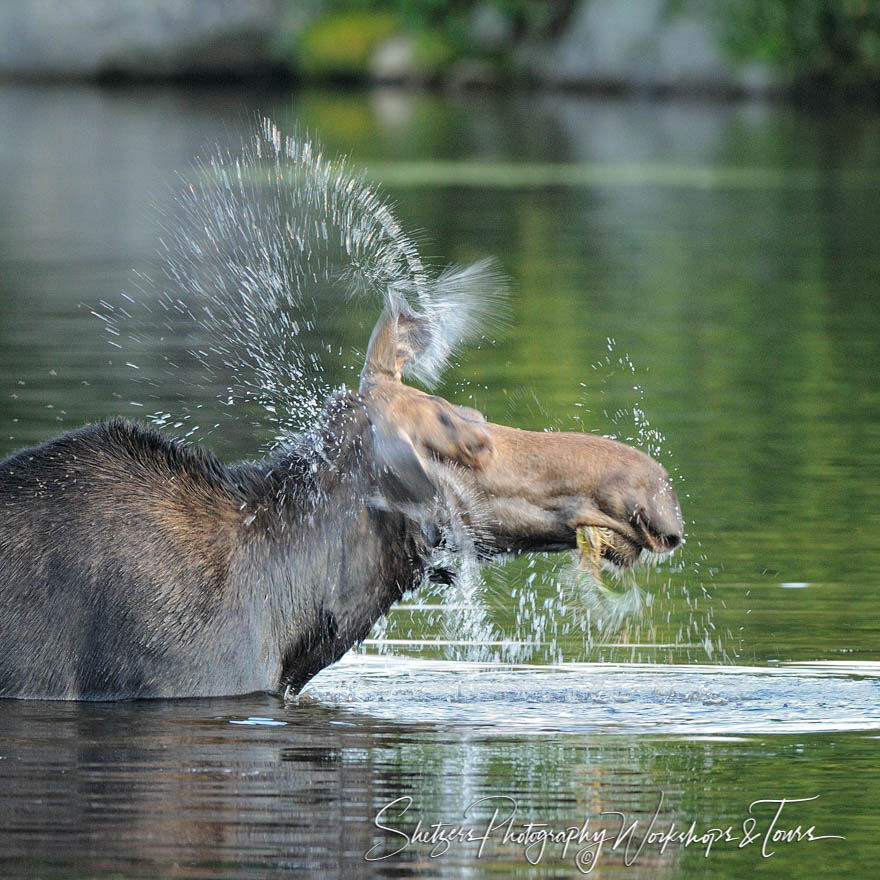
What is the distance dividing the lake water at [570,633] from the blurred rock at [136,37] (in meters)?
27.7

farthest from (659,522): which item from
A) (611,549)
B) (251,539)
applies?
(251,539)

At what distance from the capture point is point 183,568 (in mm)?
7211

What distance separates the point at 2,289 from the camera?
19.9m

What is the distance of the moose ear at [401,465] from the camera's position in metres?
6.92

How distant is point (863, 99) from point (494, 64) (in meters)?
9.51

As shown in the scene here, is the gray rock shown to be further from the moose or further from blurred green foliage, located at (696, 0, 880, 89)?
the moose

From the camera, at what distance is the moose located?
22.9 feet

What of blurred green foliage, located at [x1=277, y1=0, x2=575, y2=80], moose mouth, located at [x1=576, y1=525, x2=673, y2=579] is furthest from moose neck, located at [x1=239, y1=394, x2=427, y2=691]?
blurred green foliage, located at [x1=277, y1=0, x2=575, y2=80]

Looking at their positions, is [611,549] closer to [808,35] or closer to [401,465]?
[401,465]

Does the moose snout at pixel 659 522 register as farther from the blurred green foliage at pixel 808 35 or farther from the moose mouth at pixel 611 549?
the blurred green foliage at pixel 808 35

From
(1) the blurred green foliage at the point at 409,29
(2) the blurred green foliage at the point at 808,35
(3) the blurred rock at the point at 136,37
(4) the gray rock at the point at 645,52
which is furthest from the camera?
(1) the blurred green foliage at the point at 409,29

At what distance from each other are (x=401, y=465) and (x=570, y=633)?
7.56 ft

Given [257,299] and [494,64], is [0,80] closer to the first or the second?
[494,64]

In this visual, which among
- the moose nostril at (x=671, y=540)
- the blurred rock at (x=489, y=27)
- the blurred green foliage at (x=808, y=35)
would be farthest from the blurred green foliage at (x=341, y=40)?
the moose nostril at (x=671, y=540)
